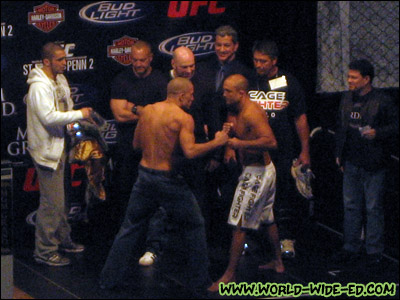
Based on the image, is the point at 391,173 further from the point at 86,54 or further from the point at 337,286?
the point at 86,54

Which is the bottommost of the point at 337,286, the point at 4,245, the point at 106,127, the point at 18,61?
the point at 337,286

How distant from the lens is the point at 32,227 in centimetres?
757

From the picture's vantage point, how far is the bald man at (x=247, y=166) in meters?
6.16

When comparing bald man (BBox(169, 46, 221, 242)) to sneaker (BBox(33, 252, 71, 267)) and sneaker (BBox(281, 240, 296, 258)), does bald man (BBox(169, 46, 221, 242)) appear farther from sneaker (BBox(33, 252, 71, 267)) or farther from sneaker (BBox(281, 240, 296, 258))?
sneaker (BBox(33, 252, 71, 267))

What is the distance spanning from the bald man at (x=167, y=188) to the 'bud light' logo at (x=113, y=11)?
1684 millimetres

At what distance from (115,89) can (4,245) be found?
8.61ft

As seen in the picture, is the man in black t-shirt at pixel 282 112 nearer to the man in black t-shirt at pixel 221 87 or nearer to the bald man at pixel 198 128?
the man in black t-shirt at pixel 221 87

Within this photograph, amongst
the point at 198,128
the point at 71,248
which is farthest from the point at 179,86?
the point at 71,248

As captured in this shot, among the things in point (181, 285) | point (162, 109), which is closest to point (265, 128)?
point (162, 109)

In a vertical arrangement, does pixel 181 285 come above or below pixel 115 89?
below

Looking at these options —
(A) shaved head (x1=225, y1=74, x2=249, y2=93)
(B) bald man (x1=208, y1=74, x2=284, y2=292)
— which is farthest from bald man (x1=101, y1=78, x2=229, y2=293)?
(A) shaved head (x1=225, y1=74, x2=249, y2=93)

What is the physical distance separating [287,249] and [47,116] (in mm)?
2434

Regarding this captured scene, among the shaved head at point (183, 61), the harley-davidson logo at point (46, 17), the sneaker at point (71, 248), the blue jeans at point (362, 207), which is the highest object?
the harley-davidson logo at point (46, 17)

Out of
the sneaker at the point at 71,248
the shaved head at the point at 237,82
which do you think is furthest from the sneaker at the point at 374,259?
the sneaker at the point at 71,248
